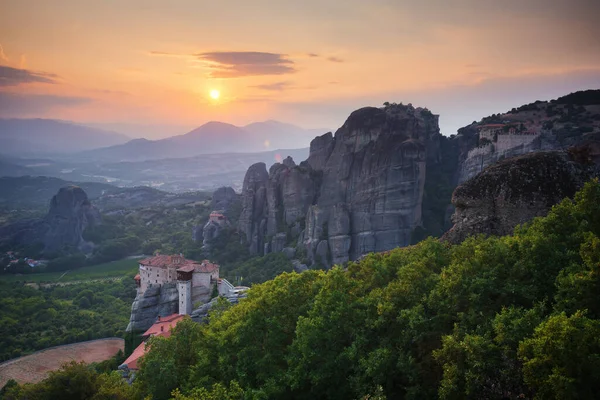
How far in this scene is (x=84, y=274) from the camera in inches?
4035

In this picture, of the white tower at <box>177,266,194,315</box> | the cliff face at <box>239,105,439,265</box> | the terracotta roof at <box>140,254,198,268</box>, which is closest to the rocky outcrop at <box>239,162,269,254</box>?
the cliff face at <box>239,105,439,265</box>

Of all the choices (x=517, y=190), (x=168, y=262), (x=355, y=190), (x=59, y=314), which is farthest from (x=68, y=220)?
(x=517, y=190)

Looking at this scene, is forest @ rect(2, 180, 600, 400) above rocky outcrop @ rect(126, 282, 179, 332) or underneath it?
above

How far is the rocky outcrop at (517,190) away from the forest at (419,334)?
326 cm

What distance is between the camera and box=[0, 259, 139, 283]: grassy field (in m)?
97.9

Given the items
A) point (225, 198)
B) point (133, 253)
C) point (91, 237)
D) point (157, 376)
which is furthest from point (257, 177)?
point (157, 376)

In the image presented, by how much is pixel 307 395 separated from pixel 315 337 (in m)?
2.31

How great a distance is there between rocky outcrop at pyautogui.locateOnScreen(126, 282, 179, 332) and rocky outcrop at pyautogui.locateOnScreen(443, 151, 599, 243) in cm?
3328

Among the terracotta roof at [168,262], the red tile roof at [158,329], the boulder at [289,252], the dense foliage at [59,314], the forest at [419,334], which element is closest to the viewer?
the forest at [419,334]

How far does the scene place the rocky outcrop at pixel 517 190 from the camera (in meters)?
25.9

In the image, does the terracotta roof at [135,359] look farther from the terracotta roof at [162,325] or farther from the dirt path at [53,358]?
the dirt path at [53,358]

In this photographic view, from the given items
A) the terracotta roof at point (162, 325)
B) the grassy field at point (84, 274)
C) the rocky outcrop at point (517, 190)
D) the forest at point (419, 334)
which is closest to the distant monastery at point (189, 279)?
the terracotta roof at point (162, 325)

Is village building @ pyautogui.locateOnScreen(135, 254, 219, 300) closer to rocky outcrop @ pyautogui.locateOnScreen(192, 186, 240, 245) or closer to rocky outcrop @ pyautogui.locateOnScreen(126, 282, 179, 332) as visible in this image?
rocky outcrop @ pyautogui.locateOnScreen(126, 282, 179, 332)

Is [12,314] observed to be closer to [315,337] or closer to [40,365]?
[40,365]
